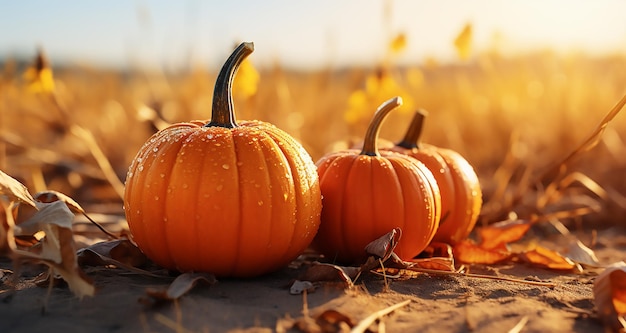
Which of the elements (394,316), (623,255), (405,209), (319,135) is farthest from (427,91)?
(394,316)

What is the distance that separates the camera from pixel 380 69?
431cm

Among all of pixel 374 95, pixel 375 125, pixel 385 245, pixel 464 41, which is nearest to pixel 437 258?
pixel 385 245

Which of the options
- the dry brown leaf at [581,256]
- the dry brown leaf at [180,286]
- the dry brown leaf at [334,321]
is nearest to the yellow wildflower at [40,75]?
the dry brown leaf at [180,286]

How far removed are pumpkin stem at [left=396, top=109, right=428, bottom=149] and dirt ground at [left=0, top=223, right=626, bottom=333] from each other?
790 mm

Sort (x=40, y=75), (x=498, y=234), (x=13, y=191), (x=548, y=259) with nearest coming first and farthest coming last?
(x=13, y=191), (x=548, y=259), (x=498, y=234), (x=40, y=75)

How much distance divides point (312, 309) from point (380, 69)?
261cm

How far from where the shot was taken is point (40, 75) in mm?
3834

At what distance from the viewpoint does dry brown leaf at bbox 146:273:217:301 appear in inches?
74.9

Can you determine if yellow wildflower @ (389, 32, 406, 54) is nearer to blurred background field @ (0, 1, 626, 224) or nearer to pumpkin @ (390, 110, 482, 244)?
blurred background field @ (0, 1, 626, 224)

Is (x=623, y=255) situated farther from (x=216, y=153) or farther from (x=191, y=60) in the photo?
(x=191, y=60)

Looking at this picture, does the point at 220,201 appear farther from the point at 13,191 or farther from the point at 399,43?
the point at 399,43

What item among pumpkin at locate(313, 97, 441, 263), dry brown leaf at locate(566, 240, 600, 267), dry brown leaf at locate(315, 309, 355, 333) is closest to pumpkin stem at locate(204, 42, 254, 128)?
pumpkin at locate(313, 97, 441, 263)

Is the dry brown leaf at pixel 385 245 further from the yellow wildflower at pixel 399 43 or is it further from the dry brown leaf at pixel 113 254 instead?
the yellow wildflower at pixel 399 43

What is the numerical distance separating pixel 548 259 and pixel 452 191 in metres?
0.49
